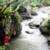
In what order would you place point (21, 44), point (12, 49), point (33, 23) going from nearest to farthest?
point (12, 49), point (21, 44), point (33, 23)

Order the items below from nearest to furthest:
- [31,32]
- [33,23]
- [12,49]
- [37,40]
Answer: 1. [12,49]
2. [37,40]
3. [31,32]
4. [33,23]

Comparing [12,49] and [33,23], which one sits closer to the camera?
[12,49]

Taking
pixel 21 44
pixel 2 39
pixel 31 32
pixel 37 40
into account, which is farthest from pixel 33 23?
pixel 2 39

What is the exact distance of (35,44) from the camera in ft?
24.8

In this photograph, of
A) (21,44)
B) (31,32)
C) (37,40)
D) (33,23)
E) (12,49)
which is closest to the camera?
(12,49)

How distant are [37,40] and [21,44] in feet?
3.23

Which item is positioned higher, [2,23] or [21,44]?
[2,23]

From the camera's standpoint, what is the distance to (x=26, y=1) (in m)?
7.62

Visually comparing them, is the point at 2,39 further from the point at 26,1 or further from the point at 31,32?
the point at 31,32

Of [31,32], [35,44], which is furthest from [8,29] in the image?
[31,32]

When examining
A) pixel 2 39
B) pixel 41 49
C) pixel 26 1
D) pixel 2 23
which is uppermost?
pixel 26 1

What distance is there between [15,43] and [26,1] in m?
1.92

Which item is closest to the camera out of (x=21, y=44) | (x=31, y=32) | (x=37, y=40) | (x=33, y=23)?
(x=21, y=44)

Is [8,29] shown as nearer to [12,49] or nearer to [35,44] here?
[12,49]
